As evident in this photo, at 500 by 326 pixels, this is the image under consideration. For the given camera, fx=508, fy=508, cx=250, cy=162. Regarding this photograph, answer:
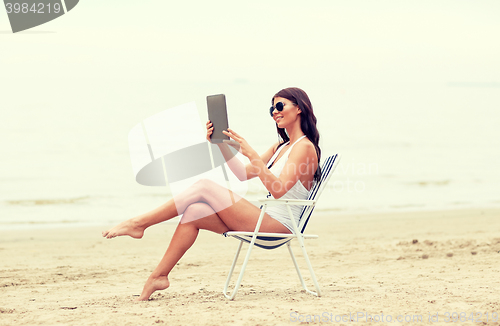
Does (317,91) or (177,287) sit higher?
(177,287)

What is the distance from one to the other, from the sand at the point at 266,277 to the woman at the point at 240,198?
44 cm

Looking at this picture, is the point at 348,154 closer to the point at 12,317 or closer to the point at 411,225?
the point at 411,225

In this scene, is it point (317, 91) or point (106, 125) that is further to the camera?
point (317, 91)

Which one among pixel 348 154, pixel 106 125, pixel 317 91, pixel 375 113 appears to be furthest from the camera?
pixel 317 91

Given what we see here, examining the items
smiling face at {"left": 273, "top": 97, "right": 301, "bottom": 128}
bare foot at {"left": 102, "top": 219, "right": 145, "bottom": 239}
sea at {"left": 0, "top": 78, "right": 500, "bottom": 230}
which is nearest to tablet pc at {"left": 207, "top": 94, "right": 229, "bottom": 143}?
smiling face at {"left": 273, "top": 97, "right": 301, "bottom": 128}

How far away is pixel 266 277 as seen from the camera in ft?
15.1

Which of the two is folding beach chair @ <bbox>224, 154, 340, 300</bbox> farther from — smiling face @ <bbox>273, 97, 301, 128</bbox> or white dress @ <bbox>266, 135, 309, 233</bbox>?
smiling face @ <bbox>273, 97, 301, 128</bbox>

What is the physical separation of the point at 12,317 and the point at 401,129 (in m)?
24.8

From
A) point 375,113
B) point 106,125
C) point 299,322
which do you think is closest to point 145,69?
point 106,125

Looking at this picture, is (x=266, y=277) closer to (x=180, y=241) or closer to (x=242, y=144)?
(x=180, y=241)

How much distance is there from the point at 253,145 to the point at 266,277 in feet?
54.0

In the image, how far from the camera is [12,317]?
3182 mm

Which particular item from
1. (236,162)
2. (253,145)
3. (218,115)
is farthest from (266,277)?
(253,145)

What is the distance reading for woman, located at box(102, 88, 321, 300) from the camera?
3395mm
